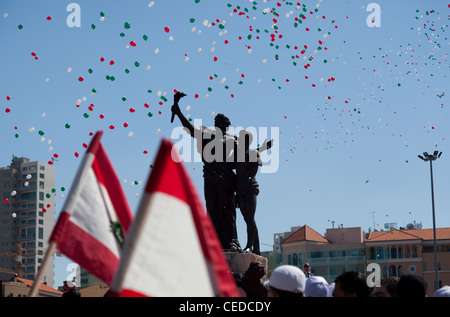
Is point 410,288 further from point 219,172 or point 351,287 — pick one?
point 219,172

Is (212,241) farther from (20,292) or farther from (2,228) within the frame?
(2,228)

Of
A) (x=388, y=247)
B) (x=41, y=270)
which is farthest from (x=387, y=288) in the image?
(x=388, y=247)

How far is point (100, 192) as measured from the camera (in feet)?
19.0

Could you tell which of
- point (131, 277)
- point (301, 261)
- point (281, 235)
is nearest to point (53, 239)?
point (131, 277)

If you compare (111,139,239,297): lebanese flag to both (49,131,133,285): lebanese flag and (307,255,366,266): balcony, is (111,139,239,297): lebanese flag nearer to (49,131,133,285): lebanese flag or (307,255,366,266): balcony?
(49,131,133,285): lebanese flag

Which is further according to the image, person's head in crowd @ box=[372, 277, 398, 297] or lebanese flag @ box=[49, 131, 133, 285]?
person's head in crowd @ box=[372, 277, 398, 297]

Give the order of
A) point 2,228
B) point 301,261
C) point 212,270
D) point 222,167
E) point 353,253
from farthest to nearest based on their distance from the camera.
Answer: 1. point 2,228
2. point 353,253
3. point 301,261
4. point 222,167
5. point 212,270

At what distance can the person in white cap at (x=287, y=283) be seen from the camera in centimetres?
571

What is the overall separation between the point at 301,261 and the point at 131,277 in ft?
265

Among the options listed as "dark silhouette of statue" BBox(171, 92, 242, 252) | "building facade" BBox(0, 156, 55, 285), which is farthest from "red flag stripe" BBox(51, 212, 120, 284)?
"building facade" BBox(0, 156, 55, 285)

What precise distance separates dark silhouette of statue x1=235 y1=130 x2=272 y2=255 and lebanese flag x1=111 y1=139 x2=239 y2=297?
407 inches

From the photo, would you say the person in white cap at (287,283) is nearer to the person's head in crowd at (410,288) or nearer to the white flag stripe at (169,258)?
the person's head in crowd at (410,288)

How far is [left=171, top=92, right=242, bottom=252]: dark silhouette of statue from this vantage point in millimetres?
14828

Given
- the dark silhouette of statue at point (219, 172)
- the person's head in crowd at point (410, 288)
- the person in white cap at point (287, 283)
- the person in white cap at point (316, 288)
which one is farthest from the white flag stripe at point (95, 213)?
the dark silhouette of statue at point (219, 172)
